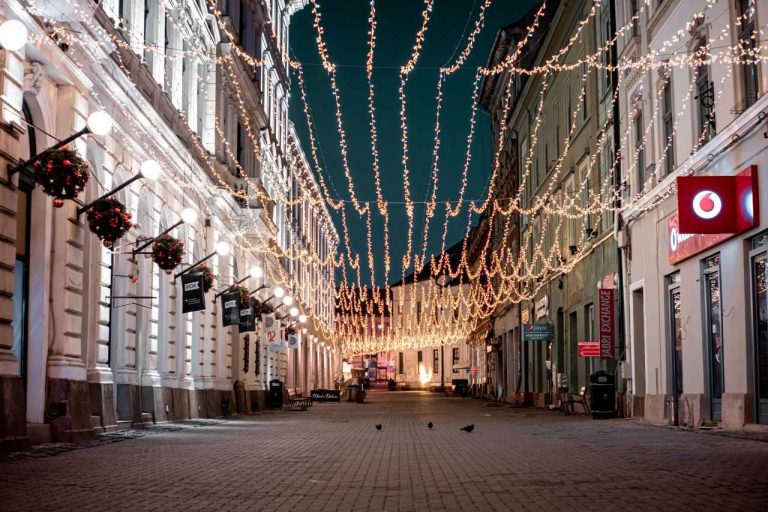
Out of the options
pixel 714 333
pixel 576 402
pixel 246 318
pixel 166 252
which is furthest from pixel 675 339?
pixel 246 318

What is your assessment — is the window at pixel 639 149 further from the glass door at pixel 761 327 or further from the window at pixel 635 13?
the glass door at pixel 761 327

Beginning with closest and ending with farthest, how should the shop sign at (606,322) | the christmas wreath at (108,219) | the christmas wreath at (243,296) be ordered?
the christmas wreath at (108,219) → the shop sign at (606,322) → the christmas wreath at (243,296)

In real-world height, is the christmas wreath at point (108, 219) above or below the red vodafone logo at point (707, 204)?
below

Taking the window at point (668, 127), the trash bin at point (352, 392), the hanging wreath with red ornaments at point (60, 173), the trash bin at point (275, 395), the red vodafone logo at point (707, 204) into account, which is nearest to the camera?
the hanging wreath with red ornaments at point (60, 173)

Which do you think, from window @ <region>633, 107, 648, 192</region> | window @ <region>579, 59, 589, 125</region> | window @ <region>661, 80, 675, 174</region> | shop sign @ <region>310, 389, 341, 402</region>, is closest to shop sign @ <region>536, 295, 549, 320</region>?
window @ <region>579, 59, 589, 125</region>

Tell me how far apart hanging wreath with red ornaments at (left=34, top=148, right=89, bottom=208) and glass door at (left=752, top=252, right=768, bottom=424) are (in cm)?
1119

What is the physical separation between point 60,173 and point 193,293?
30.8 feet

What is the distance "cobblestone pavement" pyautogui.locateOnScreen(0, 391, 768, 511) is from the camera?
9.16m

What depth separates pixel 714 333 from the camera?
20.7 metres

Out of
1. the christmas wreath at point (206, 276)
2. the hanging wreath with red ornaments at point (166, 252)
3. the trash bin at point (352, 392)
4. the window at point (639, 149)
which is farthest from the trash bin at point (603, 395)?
the trash bin at point (352, 392)

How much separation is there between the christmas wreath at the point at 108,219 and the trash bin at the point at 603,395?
50.2 feet

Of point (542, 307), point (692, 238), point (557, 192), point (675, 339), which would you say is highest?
point (557, 192)

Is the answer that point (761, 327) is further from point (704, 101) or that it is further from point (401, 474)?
point (401, 474)

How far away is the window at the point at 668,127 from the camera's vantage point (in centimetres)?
2361
